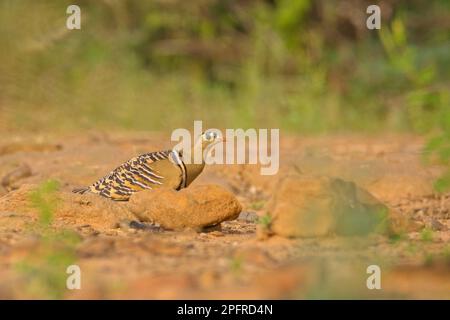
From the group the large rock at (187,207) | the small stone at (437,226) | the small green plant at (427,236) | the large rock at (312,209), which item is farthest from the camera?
the small stone at (437,226)

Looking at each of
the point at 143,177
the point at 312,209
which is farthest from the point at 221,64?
the point at 312,209

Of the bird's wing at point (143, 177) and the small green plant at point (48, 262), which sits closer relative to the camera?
the small green plant at point (48, 262)

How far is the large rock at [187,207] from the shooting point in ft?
16.8

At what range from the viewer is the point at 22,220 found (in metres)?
5.18

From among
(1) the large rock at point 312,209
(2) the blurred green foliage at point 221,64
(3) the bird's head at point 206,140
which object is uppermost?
(2) the blurred green foliage at point 221,64

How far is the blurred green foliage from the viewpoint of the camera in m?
10.8

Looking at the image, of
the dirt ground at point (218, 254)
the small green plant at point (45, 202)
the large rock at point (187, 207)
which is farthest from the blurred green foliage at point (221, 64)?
the small green plant at point (45, 202)

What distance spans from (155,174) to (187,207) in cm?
63

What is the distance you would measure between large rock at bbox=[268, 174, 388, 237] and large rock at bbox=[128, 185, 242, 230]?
1.87 ft

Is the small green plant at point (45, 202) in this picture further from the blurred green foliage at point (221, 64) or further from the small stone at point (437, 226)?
the blurred green foliage at point (221, 64)

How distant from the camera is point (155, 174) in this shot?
18.7 feet

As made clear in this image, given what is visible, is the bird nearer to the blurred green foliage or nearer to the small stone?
the small stone

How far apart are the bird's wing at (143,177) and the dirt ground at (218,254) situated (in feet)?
1.19

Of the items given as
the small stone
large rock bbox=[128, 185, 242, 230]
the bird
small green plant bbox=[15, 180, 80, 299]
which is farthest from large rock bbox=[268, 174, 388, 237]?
the bird
